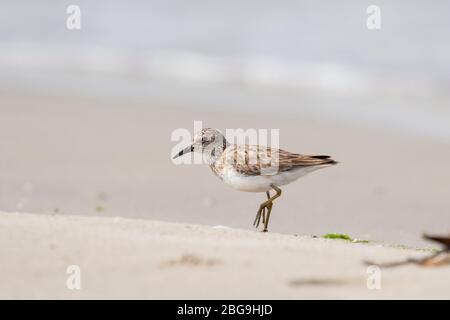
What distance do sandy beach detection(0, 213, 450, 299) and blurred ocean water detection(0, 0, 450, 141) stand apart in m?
7.75

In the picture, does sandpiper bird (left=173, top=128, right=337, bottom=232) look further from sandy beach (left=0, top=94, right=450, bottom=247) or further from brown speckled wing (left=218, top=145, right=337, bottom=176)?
sandy beach (left=0, top=94, right=450, bottom=247)

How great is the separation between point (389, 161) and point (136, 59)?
21.2ft

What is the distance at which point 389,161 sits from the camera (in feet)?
42.2

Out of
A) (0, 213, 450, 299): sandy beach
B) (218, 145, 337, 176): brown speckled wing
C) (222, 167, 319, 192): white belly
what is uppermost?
(218, 145, 337, 176): brown speckled wing

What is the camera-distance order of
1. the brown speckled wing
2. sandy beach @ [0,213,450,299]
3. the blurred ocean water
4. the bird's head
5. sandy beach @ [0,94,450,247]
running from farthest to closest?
1. the blurred ocean water
2. sandy beach @ [0,94,450,247]
3. the bird's head
4. the brown speckled wing
5. sandy beach @ [0,213,450,299]

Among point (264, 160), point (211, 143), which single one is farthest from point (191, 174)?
point (264, 160)

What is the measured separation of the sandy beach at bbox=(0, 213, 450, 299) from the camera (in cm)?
586

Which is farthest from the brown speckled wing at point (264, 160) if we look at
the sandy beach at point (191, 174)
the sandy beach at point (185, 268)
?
the sandy beach at point (185, 268)

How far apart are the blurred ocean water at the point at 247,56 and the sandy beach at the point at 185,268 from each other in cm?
775

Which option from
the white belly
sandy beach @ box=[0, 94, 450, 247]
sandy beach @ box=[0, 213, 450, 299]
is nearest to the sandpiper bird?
the white belly

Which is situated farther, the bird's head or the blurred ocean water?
the blurred ocean water

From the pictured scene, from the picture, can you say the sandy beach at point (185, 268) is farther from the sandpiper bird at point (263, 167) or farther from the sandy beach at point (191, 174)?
the sandy beach at point (191, 174)

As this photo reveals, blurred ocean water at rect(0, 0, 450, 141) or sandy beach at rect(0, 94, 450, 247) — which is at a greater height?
blurred ocean water at rect(0, 0, 450, 141)
